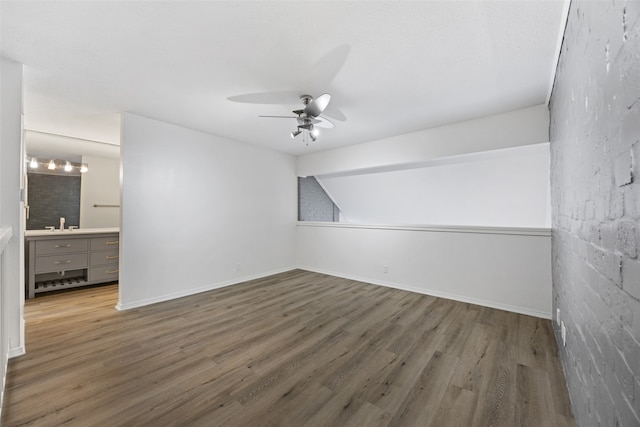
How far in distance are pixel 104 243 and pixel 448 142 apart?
5.54 meters

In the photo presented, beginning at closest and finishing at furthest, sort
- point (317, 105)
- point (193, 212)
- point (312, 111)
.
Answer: point (317, 105), point (312, 111), point (193, 212)

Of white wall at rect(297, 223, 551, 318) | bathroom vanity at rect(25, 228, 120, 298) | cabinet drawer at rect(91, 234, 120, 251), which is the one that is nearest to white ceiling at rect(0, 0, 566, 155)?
white wall at rect(297, 223, 551, 318)

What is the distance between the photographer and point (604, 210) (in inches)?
38.5

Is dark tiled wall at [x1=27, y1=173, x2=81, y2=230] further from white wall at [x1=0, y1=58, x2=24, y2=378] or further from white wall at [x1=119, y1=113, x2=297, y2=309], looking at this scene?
white wall at [x1=0, y1=58, x2=24, y2=378]

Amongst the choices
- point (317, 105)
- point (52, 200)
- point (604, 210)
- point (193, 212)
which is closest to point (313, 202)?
point (193, 212)

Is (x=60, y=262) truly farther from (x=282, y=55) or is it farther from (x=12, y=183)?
(x=282, y=55)

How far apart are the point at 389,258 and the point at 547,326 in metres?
1.99

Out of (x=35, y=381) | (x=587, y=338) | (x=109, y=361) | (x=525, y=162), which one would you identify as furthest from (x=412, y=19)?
(x=35, y=381)

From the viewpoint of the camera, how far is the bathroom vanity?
11.9 ft

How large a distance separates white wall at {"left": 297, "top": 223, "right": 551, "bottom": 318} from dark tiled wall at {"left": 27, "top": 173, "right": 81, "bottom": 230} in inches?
199

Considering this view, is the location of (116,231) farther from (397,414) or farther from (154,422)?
(397,414)

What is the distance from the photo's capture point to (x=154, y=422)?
1439mm

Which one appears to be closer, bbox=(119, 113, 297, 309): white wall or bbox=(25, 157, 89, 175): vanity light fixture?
bbox=(119, 113, 297, 309): white wall

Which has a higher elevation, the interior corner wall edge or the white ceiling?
the white ceiling
